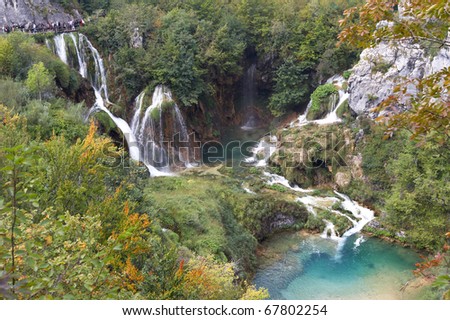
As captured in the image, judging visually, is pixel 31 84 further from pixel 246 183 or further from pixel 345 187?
pixel 345 187

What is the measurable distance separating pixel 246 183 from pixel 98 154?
12.7 meters

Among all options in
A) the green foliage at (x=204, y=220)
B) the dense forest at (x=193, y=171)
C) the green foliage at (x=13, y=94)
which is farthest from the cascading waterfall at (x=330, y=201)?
the green foliage at (x=13, y=94)

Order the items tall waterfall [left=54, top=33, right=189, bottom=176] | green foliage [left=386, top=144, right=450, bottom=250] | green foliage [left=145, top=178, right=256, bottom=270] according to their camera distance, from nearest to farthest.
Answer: green foliage [left=145, top=178, right=256, bottom=270] → green foliage [left=386, top=144, right=450, bottom=250] → tall waterfall [left=54, top=33, right=189, bottom=176]

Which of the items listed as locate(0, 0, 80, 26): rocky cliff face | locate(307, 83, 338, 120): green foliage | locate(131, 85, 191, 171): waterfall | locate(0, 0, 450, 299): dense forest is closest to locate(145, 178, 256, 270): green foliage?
locate(0, 0, 450, 299): dense forest

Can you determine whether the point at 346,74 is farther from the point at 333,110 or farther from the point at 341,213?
the point at 341,213

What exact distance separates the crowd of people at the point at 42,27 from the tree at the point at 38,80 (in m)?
7.98

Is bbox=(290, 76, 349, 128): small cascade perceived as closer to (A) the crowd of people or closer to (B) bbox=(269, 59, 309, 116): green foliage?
(B) bbox=(269, 59, 309, 116): green foliage

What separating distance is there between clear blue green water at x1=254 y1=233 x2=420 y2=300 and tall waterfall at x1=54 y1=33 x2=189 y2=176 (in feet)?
33.3

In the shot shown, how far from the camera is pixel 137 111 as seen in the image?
84.2 feet

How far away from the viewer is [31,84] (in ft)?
62.1

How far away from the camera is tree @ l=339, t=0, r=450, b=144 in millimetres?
4176

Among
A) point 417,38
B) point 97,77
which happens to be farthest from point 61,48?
point 417,38

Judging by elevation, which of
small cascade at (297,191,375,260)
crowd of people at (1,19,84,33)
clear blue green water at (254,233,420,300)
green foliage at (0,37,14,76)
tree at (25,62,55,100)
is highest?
crowd of people at (1,19,84,33)

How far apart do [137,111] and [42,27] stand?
28.3 feet
